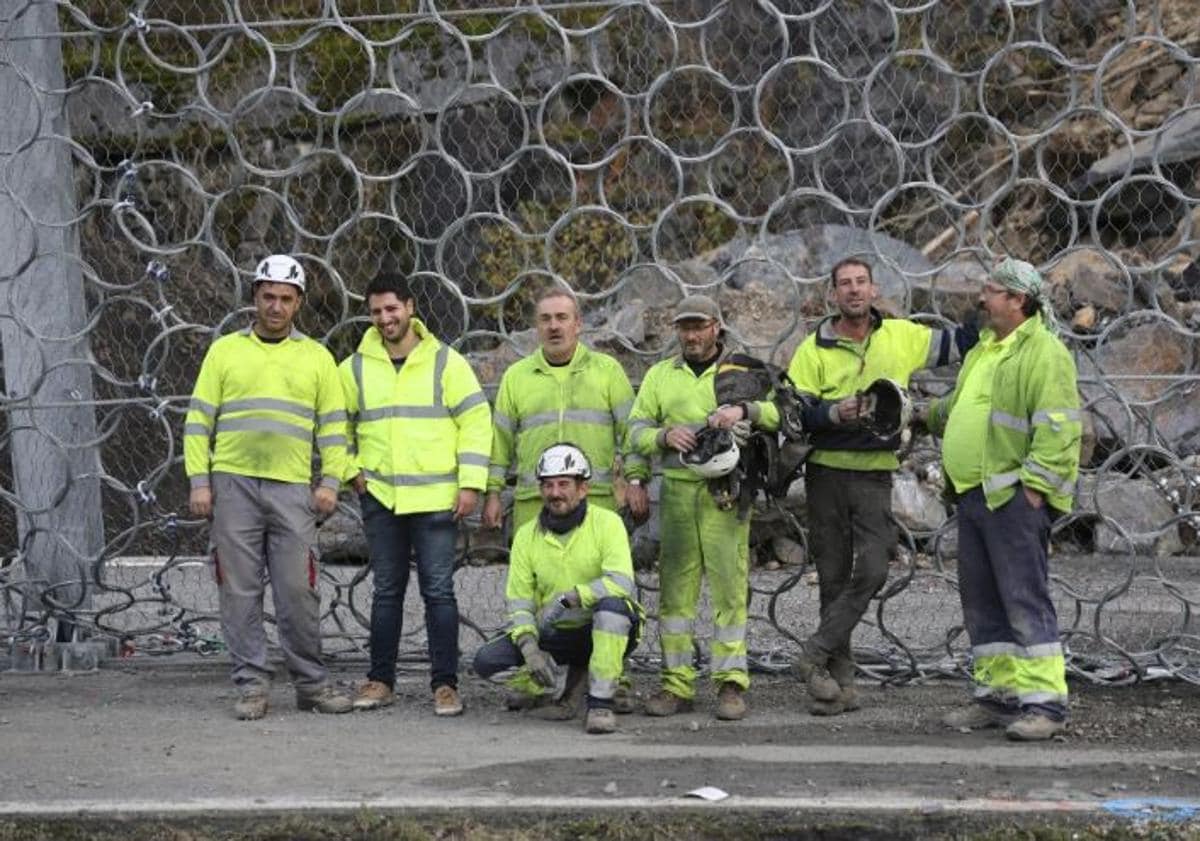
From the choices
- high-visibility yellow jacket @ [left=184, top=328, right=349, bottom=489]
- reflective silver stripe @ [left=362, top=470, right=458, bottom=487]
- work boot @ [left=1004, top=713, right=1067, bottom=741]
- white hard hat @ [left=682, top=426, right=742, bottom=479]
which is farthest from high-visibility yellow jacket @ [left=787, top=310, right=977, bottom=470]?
high-visibility yellow jacket @ [left=184, top=328, right=349, bottom=489]

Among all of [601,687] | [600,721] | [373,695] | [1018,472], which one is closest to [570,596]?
[601,687]

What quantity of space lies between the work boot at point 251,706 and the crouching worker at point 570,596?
99 centimetres

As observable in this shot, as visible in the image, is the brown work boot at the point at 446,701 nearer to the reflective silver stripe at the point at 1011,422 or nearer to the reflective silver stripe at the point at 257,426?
the reflective silver stripe at the point at 257,426

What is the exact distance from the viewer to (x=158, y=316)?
9.78 m

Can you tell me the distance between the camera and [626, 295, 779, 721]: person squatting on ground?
8.71 metres

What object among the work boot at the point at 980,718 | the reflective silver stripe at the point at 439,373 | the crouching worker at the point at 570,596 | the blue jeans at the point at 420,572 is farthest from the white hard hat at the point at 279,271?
the work boot at the point at 980,718

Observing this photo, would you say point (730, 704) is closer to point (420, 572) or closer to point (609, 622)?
point (609, 622)

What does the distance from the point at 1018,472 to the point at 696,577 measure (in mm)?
1485

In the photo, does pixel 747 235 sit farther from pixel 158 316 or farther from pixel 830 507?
pixel 158 316

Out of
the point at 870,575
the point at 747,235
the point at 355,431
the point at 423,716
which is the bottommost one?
the point at 423,716

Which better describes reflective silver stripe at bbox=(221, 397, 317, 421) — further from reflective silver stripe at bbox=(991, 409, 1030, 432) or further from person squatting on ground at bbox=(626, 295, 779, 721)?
reflective silver stripe at bbox=(991, 409, 1030, 432)

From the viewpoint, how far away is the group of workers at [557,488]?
8.55m

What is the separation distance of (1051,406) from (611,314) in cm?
332

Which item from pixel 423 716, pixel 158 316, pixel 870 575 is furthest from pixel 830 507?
pixel 158 316
